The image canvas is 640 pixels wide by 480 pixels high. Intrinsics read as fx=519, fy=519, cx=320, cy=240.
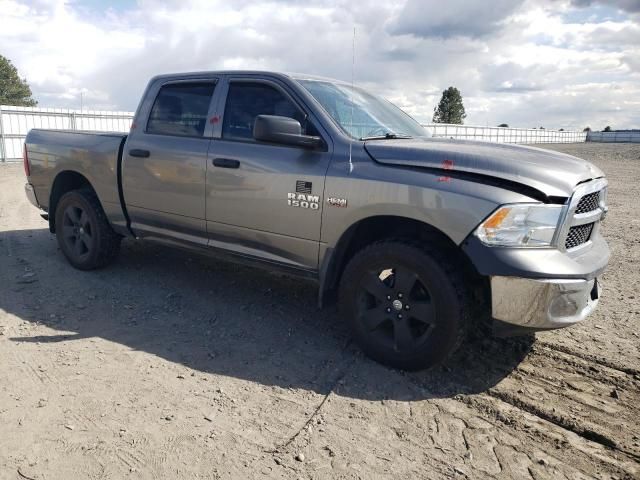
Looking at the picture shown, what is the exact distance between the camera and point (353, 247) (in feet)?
12.4

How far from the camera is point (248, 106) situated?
420cm

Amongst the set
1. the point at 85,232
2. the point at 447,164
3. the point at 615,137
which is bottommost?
the point at 85,232

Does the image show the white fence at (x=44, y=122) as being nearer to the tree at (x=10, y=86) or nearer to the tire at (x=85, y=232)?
the tire at (x=85, y=232)

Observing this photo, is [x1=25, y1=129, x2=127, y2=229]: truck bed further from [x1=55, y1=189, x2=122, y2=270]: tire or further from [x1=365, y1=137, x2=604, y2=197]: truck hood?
[x1=365, y1=137, x2=604, y2=197]: truck hood

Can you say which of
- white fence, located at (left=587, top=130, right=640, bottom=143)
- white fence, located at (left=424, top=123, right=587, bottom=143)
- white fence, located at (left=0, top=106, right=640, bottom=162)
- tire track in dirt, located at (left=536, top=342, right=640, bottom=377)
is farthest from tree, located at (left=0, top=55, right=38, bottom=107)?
white fence, located at (left=587, top=130, right=640, bottom=143)

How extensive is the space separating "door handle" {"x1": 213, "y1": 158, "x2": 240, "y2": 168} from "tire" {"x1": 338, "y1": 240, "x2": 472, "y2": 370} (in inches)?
48.9

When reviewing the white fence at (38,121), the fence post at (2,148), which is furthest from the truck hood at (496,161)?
the fence post at (2,148)

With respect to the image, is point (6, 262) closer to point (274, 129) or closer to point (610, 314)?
point (274, 129)

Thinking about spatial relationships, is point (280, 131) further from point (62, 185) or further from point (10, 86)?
point (10, 86)

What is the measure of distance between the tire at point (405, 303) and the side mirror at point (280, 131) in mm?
863

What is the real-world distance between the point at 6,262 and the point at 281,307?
340 centimetres

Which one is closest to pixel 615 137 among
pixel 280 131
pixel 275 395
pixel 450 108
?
pixel 450 108

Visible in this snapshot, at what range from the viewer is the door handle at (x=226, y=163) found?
4.05 metres

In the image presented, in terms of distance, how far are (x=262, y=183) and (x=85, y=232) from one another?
2525mm
